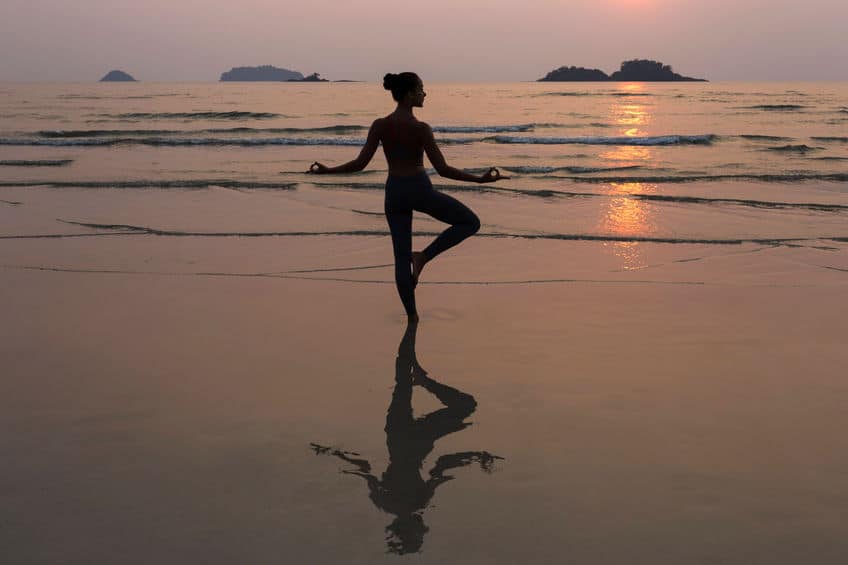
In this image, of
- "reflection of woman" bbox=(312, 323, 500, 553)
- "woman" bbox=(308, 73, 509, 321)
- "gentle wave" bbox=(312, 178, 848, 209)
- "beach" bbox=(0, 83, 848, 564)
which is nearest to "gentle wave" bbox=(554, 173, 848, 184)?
"gentle wave" bbox=(312, 178, 848, 209)

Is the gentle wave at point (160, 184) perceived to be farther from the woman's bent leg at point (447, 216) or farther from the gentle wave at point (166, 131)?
the gentle wave at point (166, 131)

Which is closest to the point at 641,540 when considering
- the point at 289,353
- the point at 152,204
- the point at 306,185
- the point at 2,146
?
the point at 289,353

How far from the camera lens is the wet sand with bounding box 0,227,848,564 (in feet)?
11.4

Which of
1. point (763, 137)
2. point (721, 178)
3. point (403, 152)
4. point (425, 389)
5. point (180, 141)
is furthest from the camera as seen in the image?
point (763, 137)

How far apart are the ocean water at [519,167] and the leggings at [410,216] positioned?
2916mm

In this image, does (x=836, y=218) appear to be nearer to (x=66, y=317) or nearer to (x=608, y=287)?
(x=608, y=287)

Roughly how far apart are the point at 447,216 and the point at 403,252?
0.42m

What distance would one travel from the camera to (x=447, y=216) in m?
6.78

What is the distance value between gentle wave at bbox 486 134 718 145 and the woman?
73.5ft

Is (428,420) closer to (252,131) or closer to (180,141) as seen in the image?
(180,141)

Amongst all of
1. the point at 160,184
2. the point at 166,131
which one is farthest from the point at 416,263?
the point at 166,131

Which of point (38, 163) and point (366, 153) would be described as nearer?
point (366, 153)

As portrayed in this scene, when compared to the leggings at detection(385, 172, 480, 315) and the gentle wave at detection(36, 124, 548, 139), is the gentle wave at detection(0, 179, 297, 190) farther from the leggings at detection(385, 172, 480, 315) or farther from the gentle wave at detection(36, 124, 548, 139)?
the gentle wave at detection(36, 124, 548, 139)

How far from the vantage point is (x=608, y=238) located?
10.9 m
